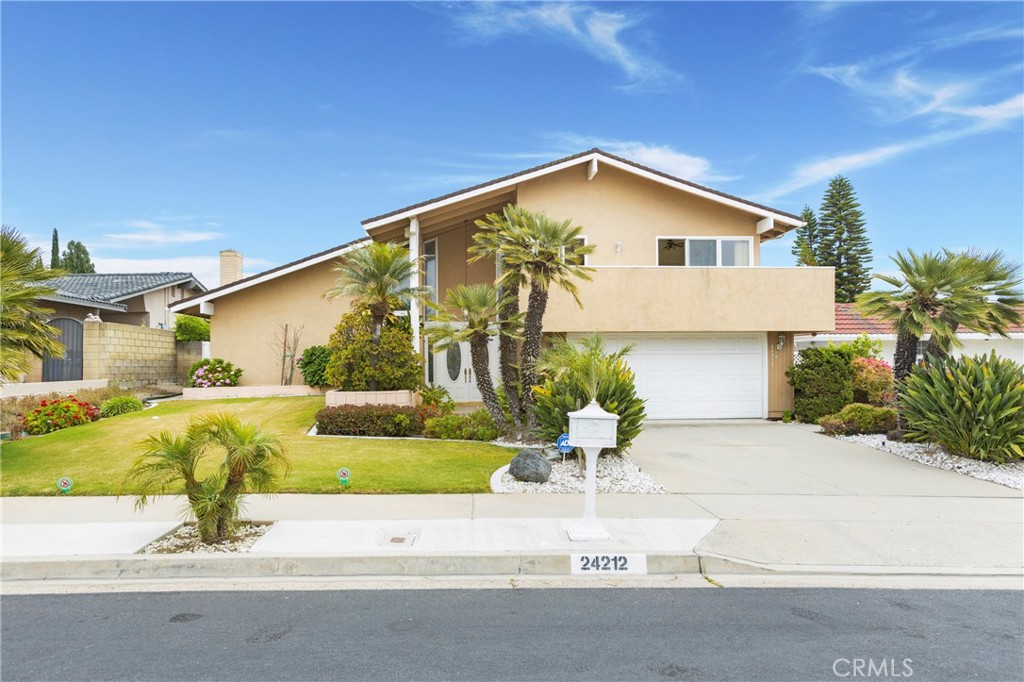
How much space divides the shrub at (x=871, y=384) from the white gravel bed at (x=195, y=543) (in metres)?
15.0

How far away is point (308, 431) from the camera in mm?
13445

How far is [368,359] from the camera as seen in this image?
14680mm

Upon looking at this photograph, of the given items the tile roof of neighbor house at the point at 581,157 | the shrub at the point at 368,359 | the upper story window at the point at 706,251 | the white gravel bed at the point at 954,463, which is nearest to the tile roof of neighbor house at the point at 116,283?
the shrub at the point at 368,359

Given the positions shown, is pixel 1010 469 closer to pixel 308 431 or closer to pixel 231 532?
pixel 231 532

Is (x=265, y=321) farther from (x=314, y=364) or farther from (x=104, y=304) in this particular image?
(x=104, y=304)

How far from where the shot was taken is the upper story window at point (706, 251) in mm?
17500

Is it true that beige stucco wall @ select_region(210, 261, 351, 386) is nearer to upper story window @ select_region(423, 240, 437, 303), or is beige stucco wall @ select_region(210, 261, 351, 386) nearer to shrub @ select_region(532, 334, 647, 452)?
upper story window @ select_region(423, 240, 437, 303)

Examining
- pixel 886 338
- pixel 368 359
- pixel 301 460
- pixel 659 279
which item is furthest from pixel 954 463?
pixel 886 338

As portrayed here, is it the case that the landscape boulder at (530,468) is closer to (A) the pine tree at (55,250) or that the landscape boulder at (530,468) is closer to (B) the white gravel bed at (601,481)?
(B) the white gravel bed at (601,481)

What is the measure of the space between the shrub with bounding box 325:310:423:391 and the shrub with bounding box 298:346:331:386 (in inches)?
140

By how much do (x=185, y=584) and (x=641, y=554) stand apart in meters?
4.23

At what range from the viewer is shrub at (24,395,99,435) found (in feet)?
42.9

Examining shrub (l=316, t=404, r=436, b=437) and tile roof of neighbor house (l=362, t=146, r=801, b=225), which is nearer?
shrub (l=316, t=404, r=436, b=437)

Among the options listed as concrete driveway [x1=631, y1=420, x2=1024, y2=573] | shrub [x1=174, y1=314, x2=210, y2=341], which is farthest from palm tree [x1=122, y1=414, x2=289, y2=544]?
shrub [x1=174, y1=314, x2=210, y2=341]
